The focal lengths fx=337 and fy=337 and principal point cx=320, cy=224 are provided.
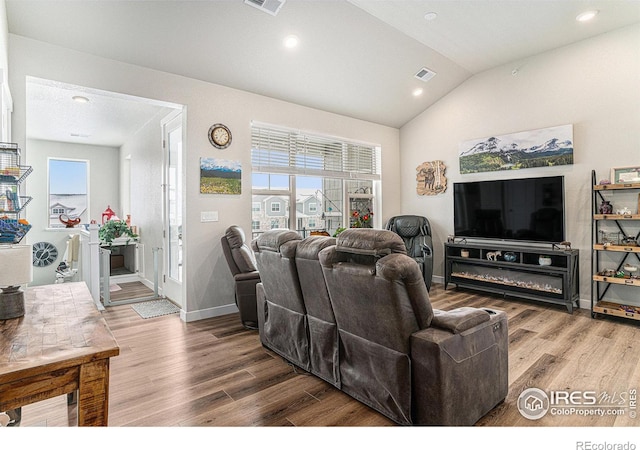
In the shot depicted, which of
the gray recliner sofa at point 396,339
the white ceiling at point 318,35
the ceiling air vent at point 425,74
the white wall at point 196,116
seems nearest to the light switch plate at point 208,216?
the white wall at point 196,116

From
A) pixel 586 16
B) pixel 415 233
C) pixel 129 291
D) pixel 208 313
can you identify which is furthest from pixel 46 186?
pixel 586 16

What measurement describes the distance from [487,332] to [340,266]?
3.10 ft

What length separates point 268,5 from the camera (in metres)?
3.13

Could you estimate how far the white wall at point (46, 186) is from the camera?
637 centimetres

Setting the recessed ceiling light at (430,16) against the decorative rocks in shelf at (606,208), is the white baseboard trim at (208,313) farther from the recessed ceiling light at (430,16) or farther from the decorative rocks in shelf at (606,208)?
the decorative rocks in shelf at (606,208)

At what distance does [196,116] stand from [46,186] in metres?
4.85

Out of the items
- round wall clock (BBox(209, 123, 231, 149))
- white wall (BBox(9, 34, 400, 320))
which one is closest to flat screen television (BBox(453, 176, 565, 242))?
white wall (BBox(9, 34, 400, 320))

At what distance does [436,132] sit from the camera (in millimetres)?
5781

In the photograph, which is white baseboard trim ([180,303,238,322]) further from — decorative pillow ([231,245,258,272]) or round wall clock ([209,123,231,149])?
round wall clock ([209,123,231,149])

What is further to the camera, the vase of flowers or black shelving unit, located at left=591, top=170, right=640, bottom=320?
the vase of flowers

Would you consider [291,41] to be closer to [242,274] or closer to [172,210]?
[242,274]

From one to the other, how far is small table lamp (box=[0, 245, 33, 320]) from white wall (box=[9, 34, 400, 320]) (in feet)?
6.62

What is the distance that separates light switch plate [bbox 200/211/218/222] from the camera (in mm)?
3963

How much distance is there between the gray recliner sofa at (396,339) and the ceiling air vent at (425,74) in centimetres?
369
